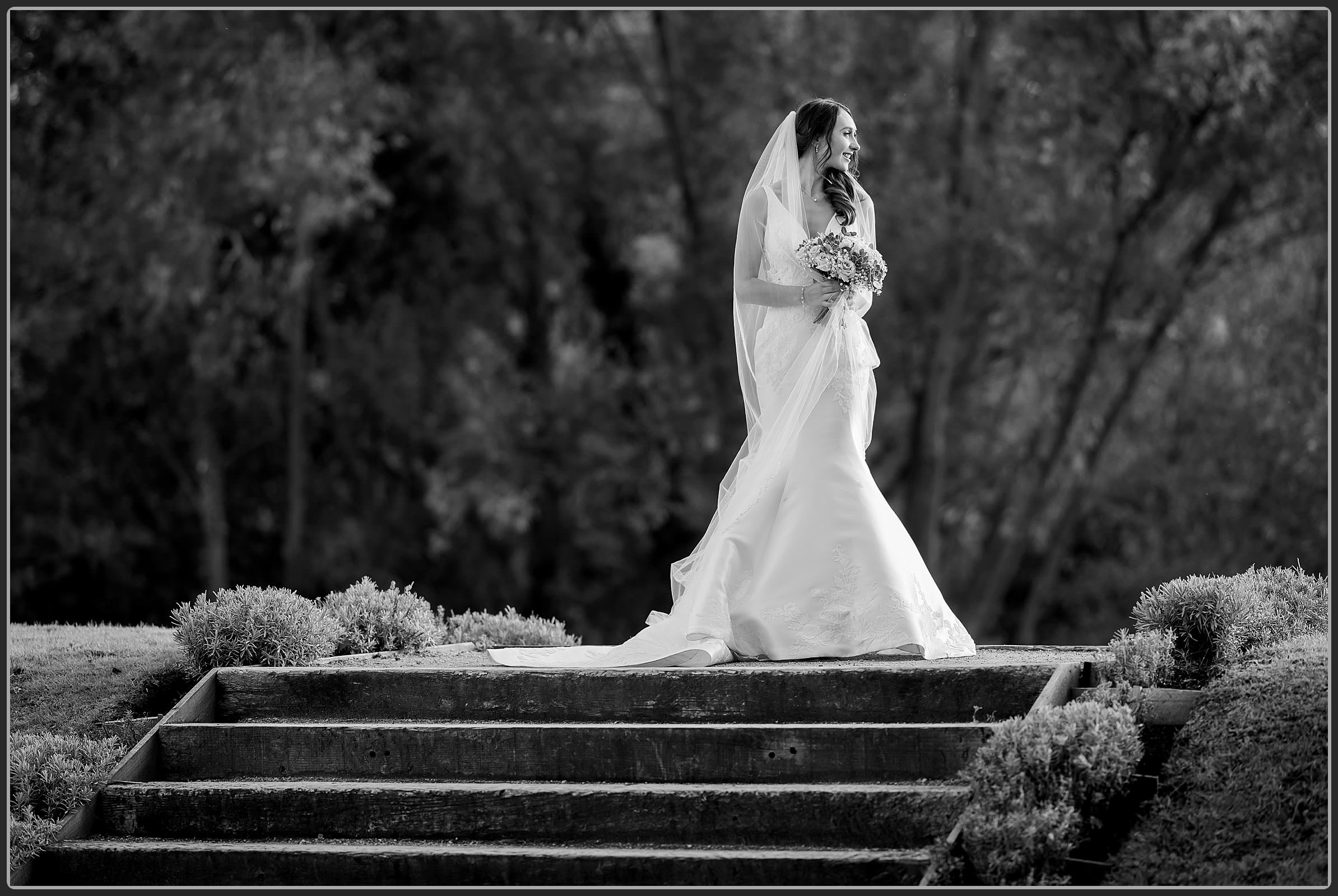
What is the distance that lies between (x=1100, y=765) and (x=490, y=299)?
16774 millimetres

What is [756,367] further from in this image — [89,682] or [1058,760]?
[89,682]

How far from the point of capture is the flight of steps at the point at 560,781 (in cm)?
596

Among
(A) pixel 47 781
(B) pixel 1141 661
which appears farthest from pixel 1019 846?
(A) pixel 47 781

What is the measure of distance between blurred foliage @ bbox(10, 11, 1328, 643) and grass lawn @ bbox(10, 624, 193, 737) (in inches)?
372

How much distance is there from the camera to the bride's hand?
26.3 ft

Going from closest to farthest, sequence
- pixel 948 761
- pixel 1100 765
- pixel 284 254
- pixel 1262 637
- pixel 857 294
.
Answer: pixel 1100 765 → pixel 948 761 → pixel 1262 637 → pixel 857 294 → pixel 284 254

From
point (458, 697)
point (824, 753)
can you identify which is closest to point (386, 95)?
point (458, 697)

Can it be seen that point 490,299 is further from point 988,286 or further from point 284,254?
point 988,286

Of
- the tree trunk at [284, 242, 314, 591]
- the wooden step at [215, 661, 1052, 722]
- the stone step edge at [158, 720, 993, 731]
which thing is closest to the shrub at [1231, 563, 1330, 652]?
the wooden step at [215, 661, 1052, 722]

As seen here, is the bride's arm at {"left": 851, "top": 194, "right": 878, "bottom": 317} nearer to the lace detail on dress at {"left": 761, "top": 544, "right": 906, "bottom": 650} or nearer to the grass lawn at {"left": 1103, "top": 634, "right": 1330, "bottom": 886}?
the lace detail on dress at {"left": 761, "top": 544, "right": 906, "bottom": 650}

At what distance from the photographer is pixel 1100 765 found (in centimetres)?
578

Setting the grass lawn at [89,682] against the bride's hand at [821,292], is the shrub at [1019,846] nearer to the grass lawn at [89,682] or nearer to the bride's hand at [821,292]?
the bride's hand at [821,292]

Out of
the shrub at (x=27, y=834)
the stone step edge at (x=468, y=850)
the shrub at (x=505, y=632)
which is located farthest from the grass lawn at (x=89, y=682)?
the shrub at (x=505, y=632)

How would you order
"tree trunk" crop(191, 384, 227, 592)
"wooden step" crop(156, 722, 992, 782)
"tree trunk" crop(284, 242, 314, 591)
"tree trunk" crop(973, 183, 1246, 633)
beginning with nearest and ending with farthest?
"wooden step" crop(156, 722, 992, 782) < "tree trunk" crop(973, 183, 1246, 633) < "tree trunk" crop(284, 242, 314, 591) < "tree trunk" crop(191, 384, 227, 592)
